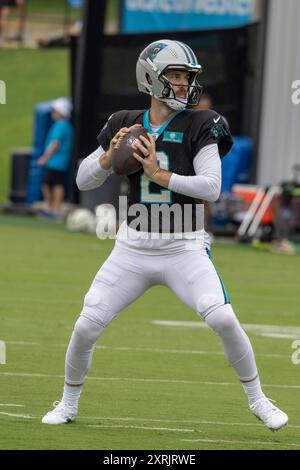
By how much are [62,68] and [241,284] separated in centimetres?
2778

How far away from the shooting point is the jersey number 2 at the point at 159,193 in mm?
7465

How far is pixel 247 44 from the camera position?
21.7m

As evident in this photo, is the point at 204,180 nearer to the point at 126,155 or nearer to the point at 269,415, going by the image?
the point at 126,155

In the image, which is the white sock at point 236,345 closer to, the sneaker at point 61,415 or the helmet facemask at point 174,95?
the sneaker at point 61,415

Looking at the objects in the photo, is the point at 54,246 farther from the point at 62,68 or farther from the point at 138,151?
the point at 62,68

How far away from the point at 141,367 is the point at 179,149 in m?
2.81

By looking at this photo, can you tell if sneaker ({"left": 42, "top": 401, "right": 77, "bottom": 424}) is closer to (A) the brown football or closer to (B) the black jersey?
(B) the black jersey

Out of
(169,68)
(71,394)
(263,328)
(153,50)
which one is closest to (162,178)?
(169,68)

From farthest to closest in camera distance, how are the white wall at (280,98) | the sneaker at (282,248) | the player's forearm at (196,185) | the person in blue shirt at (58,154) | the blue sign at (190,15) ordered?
1. the person in blue shirt at (58,154)
2. the blue sign at (190,15)
3. the white wall at (280,98)
4. the sneaker at (282,248)
5. the player's forearm at (196,185)

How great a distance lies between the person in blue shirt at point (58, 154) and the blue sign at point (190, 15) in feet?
6.07

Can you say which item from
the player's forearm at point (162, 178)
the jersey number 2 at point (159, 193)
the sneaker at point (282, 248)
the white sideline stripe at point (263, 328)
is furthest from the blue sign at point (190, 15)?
the player's forearm at point (162, 178)

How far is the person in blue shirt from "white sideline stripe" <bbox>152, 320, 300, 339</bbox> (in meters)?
10.7

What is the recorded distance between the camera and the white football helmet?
7496 mm

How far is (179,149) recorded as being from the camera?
7.46 meters
